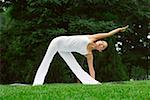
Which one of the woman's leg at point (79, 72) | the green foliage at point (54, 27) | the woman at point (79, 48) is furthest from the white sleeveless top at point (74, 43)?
the green foliage at point (54, 27)

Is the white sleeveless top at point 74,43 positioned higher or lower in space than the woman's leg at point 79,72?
higher

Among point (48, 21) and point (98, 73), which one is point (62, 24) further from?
point (98, 73)

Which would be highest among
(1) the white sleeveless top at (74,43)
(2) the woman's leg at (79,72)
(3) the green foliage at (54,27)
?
(1) the white sleeveless top at (74,43)

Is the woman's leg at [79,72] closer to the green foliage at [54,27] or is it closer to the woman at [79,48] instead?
the woman at [79,48]

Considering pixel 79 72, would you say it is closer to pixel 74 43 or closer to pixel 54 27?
pixel 74 43

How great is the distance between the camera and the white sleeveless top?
1429 cm

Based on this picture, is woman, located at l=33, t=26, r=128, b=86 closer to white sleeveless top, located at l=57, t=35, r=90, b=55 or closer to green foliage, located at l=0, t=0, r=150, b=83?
white sleeveless top, located at l=57, t=35, r=90, b=55

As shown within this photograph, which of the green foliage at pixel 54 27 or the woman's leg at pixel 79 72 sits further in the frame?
the green foliage at pixel 54 27

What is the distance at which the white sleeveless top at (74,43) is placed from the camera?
46.9ft

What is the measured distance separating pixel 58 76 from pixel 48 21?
3.05 meters

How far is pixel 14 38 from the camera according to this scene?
25.4 metres

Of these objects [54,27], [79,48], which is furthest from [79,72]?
[54,27]

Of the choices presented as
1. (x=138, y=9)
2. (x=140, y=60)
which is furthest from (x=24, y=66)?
(x=140, y=60)

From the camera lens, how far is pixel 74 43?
14383 mm
